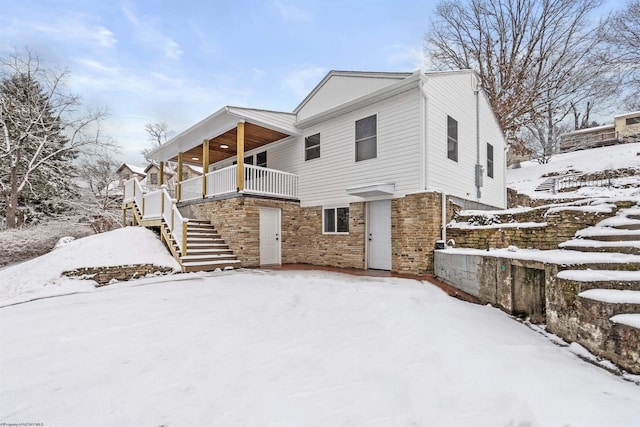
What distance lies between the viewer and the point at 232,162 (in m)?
14.6

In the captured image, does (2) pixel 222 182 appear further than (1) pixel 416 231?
Yes

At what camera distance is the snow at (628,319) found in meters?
2.89

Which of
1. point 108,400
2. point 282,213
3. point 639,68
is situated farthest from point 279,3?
point 639,68

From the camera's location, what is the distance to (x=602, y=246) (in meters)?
4.46

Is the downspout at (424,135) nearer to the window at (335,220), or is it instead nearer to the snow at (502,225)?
the snow at (502,225)

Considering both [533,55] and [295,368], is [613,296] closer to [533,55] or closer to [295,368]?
[295,368]

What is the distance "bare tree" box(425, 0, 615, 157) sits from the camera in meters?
17.0

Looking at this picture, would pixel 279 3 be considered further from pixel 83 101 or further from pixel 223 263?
pixel 83 101

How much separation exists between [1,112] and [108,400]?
21.0 m

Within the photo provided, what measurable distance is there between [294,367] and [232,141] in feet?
35.5

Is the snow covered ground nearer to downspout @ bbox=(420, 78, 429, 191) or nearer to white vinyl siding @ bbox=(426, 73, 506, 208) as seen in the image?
downspout @ bbox=(420, 78, 429, 191)

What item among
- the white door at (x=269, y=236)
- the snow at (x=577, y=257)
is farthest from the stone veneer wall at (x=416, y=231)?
the white door at (x=269, y=236)

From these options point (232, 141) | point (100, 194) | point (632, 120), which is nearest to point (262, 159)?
point (232, 141)

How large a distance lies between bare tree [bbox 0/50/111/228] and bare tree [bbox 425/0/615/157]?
82.5 ft
